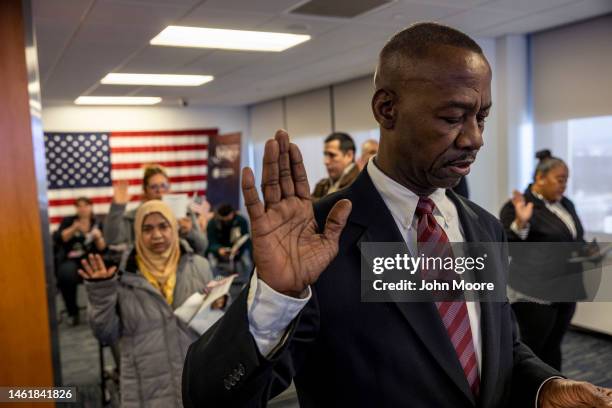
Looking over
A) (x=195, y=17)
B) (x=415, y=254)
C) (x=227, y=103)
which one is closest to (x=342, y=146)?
(x=195, y=17)

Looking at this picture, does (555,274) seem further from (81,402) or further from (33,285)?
(81,402)

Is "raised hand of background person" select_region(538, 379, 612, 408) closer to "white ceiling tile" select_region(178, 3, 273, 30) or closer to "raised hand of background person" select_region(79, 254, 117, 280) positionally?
"raised hand of background person" select_region(79, 254, 117, 280)

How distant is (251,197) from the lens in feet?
2.37

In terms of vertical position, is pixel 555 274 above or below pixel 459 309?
below

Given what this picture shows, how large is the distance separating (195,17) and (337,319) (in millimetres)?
3601

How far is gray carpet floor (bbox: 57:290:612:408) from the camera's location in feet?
12.3

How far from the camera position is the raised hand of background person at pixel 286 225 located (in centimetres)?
72

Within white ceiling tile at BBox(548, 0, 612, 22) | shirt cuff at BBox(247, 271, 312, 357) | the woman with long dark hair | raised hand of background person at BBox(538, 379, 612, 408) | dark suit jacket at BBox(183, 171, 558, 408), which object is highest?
white ceiling tile at BBox(548, 0, 612, 22)

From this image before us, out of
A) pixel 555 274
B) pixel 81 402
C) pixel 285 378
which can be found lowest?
pixel 81 402

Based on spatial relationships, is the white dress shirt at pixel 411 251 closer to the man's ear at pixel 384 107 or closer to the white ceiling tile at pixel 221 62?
the man's ear at pixel 384 107

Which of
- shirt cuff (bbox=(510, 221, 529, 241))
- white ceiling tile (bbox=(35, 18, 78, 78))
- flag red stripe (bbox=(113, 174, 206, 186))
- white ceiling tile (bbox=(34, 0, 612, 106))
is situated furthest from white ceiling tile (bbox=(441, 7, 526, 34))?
flag red stripe (bbox=(113, 174, 206, 186))

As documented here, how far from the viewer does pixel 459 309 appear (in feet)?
3.01

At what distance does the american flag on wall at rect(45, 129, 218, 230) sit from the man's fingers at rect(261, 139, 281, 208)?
28.5 ft

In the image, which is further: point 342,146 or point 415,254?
point 342,146
